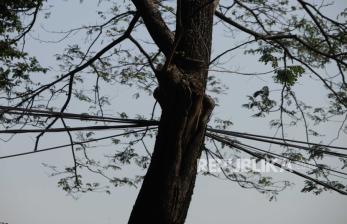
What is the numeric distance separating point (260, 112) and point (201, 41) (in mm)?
1900

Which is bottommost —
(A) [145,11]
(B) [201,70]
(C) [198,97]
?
(C) [198,97]

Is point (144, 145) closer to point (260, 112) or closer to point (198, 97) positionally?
point (260, 112)

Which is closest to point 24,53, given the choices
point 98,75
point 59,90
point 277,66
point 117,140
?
point 59,90

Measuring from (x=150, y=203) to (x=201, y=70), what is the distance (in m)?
1.00

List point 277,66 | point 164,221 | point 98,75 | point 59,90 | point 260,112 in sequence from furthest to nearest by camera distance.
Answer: point 98,75, point 59,90, point 260,112, point 277,66, point 164,221

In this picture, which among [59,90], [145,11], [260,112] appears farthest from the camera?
[59,90]

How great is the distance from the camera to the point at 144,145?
205 inches

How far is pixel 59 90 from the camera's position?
467 cm

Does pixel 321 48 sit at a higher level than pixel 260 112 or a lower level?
higher

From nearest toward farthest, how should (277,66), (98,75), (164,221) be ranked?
(164,221) → (277,66) → (98,75)

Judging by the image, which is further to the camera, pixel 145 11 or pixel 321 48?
Answer: pixel 321 48

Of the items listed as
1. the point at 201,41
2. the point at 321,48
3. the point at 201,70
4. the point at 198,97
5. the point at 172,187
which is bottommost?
the point at 172,187

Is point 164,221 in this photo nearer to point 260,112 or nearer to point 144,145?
point 260,112

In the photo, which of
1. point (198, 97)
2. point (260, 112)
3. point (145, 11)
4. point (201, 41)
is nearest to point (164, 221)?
point (198, 97)
